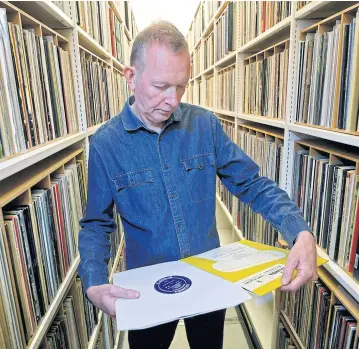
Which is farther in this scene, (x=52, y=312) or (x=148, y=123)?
(x=148, y=123)

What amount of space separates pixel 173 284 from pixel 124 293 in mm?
107

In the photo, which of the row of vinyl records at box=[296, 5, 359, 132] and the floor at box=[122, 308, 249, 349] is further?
the floor at box=[122, 308, 249, 349]

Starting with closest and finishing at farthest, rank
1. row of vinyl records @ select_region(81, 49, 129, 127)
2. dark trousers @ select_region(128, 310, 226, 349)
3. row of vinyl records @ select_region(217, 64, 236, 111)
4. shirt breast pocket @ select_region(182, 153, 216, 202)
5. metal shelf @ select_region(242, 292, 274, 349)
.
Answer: shirt breast pocket @ select_region(182, 153, 216, 202) → dark trousers @ select_region(128, 310, 226, 349) → row of vinyl records @ select_region(81, 49, 129, 127) → metal shelf @ select_region(242, 292, 274, 349) → row of vinyl records @ select_region(217, 64, 236, 111)

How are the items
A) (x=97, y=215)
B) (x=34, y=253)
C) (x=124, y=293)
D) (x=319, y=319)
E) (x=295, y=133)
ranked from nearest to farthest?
(x=124, y=293)
(x=34, y=253)
(x=97, y=215)
(x=319, y=319)
(x=295, y=133)

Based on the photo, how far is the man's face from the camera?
0.69 metres

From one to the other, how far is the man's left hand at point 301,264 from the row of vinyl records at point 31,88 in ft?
2.09

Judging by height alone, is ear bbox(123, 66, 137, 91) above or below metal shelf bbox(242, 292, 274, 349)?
above

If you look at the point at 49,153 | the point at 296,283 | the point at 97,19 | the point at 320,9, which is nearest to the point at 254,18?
the point at 320,9

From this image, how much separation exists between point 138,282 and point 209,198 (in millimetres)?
365

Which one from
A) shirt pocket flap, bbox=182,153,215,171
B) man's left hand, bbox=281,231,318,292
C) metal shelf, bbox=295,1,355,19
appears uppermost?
metal shelf, bbox=295,1,355,19

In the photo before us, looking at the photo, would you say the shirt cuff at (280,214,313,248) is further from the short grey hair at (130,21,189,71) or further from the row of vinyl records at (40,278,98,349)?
the row of vinyl records at (40,278,98,349)

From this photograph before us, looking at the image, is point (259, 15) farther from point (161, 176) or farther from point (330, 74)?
point (161, 176)

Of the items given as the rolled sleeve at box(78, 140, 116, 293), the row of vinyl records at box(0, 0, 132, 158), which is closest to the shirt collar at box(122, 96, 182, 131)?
the rolled sleeve at box(78, 140, 116, 293)

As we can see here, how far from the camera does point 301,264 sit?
625 mm
